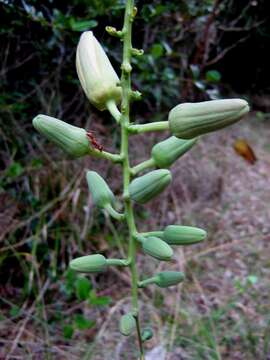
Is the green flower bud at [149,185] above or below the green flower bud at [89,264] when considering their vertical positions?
above

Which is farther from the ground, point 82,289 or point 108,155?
point 108,155

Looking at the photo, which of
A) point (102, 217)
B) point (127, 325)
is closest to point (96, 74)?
point (127, 325)

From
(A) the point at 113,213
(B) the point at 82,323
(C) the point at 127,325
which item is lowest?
(B) the point at 82,323

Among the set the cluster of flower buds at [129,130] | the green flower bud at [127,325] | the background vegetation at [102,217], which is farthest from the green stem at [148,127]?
the background vegetation at [102,217]

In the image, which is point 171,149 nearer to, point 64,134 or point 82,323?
point 64,134

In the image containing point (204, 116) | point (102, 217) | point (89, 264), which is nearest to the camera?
point (204, 116)

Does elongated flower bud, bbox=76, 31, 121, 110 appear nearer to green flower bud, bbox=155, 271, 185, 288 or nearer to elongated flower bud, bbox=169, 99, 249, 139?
elongated flower bud, bbox=169, 99, 249, 139

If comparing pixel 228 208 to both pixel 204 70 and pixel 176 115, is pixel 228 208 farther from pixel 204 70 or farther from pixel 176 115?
pixel 176 115

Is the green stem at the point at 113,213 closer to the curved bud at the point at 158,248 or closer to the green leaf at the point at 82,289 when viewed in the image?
the curved bud at the point at 158,248

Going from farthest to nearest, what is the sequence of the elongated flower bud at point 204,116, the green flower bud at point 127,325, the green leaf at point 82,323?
the green leaf at point 82,323, the green flower bud at point 127,325, the elongated flower bud at point 204,116
